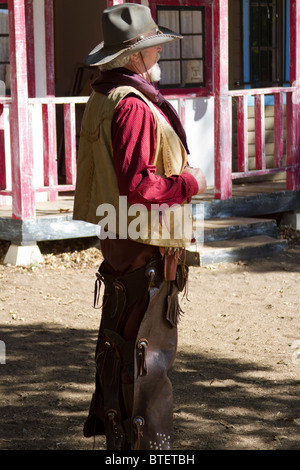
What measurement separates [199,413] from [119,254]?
1.62 meters

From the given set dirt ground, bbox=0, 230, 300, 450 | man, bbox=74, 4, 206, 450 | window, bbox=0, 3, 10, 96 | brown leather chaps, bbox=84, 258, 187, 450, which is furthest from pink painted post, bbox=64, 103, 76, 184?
brown leather chaps, bbox=84, 258, 187, 450

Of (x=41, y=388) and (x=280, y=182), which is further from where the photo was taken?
(x=280, y=182)

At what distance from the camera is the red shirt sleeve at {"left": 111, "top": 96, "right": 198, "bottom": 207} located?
3.69m

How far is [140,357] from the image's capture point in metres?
3.84

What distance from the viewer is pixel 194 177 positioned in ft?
12.8

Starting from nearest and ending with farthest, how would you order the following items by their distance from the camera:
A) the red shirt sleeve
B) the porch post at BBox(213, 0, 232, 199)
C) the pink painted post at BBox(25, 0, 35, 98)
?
1. the red shirt sleeve
2. the porch post at BBox(213, 0, 232, 199)
3. the pink painted post at BBox(25, 0, 35, 98)

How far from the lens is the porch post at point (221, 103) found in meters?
9.55

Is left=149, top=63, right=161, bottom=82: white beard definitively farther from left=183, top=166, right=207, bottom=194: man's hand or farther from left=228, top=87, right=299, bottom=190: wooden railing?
left=228, top=87, right=299, bottom=190: wooden railing

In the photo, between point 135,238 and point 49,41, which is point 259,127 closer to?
point 49,41

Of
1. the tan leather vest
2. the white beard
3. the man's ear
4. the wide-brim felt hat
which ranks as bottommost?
the tan leather vest

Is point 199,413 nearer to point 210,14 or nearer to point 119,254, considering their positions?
point 119,254

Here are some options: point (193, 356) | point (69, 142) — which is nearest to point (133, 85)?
point (193, 356)

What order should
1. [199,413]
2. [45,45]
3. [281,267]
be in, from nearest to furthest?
[199,413]
[281,267]
[45,45]
